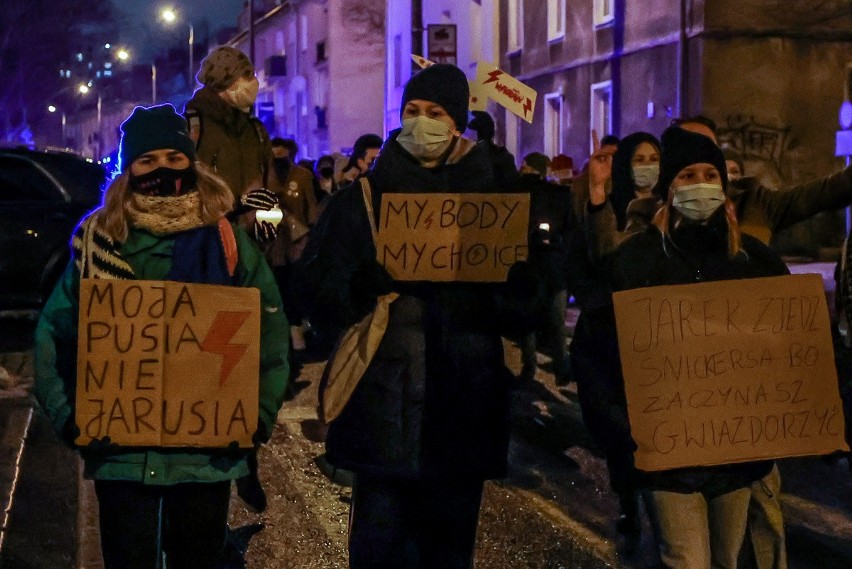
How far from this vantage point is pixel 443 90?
13.5 ft

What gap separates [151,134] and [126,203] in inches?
8.7

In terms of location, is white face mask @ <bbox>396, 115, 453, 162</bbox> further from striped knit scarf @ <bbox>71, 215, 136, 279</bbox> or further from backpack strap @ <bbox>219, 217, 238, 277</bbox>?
striped knit scarf @ <bbox>71, 215, 136, 279</bbox>

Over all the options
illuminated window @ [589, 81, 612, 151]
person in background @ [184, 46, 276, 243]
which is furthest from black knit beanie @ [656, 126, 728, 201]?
illuminated window @ [589, 81, 612, 151]

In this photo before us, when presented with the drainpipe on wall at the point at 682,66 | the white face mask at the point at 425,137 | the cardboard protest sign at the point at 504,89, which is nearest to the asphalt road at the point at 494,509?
the white face mask at the point at 425,137

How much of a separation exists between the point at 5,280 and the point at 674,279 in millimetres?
9987

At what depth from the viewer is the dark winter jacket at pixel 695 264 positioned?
13.5ft

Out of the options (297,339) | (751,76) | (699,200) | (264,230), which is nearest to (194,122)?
(264,230)

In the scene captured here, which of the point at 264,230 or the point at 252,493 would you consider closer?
the point at 252,493

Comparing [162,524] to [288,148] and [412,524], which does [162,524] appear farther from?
[288,148]

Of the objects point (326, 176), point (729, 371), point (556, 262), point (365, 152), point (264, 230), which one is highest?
point (365, 152)

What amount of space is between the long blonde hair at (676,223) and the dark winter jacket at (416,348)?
0.52 m

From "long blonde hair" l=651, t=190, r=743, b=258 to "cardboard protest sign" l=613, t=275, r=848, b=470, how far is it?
0.47ft

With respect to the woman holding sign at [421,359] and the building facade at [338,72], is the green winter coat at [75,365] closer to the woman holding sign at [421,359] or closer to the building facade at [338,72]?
the woman holding sign at [421,359]

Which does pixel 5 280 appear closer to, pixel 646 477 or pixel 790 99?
pixel 646 477
